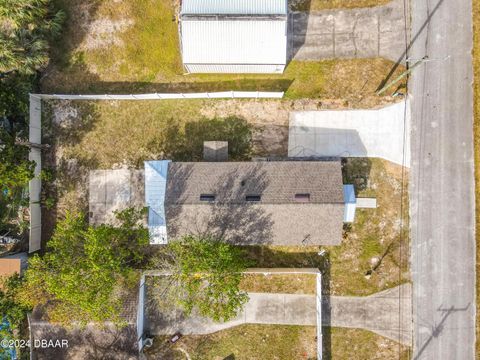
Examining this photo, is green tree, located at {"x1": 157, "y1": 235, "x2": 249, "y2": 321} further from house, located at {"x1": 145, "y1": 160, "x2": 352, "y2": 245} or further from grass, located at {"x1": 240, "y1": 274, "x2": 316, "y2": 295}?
grass, located at {"x1": 240, "y1": 274, "x2": 316, "y2": 295}

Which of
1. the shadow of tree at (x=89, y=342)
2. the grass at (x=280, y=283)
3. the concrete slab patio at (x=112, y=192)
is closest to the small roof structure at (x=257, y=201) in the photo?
the grass at (x=280, y=283)

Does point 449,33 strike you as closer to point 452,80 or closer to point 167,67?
point 452,80

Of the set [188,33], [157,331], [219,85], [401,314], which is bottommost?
[157,331]

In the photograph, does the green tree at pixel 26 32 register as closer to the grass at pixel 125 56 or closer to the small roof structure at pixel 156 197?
the grass at pixel 125 56

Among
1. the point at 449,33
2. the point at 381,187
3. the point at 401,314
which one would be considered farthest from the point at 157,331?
the point at 449,33

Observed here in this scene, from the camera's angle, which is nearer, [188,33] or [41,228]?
[188,33]

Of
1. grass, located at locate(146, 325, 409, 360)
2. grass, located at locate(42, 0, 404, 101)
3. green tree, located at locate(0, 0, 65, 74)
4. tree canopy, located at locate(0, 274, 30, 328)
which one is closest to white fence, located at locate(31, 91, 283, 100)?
grass, located at locate(42, 0, 404, 101)

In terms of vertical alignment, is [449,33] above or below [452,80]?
above
